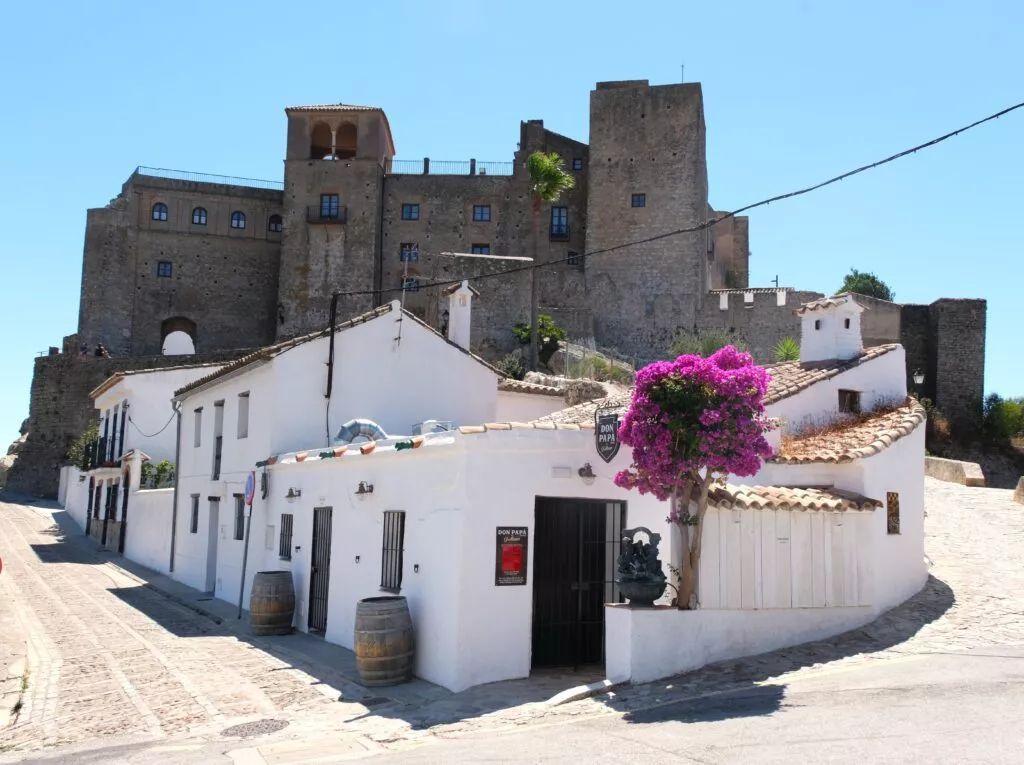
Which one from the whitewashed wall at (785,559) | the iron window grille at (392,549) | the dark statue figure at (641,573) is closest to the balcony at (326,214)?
the iron window grille at (392,549)

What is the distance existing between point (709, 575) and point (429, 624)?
324cm

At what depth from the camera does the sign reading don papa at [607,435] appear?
1050 centimetres

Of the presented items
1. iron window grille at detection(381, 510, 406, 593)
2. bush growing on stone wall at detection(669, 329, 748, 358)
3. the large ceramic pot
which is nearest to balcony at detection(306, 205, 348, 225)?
bush growing on stone wall at detection(669, 329, 748, 358)

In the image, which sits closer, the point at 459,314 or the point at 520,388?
the point at 459,314

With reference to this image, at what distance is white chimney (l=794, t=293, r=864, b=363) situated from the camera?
1709 centimetres

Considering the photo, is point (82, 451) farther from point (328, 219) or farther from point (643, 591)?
point (643, 591)

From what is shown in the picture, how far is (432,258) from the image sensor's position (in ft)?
136

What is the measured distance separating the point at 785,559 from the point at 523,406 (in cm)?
973

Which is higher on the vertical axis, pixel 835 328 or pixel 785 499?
pixel 835 328

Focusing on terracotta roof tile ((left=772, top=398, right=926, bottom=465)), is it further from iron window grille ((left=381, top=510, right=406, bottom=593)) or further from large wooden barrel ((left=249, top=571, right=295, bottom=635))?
large wooden barrel ((left=249, top=571, right=295, bottom=635))

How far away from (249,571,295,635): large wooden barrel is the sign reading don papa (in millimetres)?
6247

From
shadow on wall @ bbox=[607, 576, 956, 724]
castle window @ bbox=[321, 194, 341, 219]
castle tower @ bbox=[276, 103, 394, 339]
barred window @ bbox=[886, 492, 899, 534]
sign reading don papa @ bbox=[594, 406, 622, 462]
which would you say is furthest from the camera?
castle window @ bbox=[321, 194, 341, 219]

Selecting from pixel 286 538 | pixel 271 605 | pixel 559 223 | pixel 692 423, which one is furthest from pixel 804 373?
pixel 559 223

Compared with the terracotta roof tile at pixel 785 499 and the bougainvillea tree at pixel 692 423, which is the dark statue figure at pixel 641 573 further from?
the terracotta roof tile at pixel 785 499
